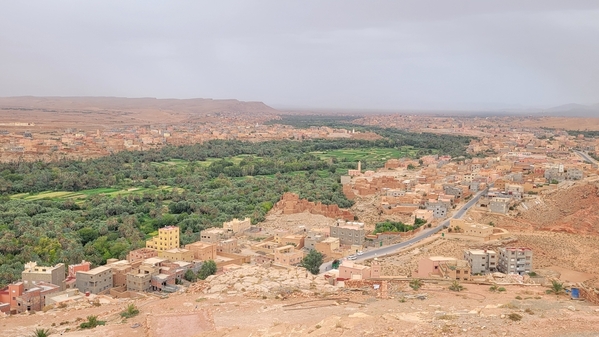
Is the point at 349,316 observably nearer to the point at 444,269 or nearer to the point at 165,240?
the point at 444,269

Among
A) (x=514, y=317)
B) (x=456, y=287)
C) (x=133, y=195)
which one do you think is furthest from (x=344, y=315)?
(x=133, y=195)

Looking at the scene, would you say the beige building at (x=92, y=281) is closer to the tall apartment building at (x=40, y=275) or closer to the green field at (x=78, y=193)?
the tall apartment building at (x=40, y=275)

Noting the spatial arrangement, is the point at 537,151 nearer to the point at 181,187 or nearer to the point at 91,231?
the point at 181,187

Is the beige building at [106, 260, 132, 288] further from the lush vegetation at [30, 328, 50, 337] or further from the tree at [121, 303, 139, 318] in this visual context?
the lush vegetation at [30, 328, 50, 337]

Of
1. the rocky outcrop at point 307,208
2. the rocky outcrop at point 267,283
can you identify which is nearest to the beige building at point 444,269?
the rocky outcrop at point 267,283

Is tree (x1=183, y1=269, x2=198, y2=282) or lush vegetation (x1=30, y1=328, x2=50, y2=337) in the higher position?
lush vegetation (x1=30, y1=328, x2=50, y2=337)

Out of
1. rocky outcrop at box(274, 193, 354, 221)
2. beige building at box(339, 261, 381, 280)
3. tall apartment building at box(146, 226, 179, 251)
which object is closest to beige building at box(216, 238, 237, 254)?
tall apartment building at box(146, 226, 179, 251)
